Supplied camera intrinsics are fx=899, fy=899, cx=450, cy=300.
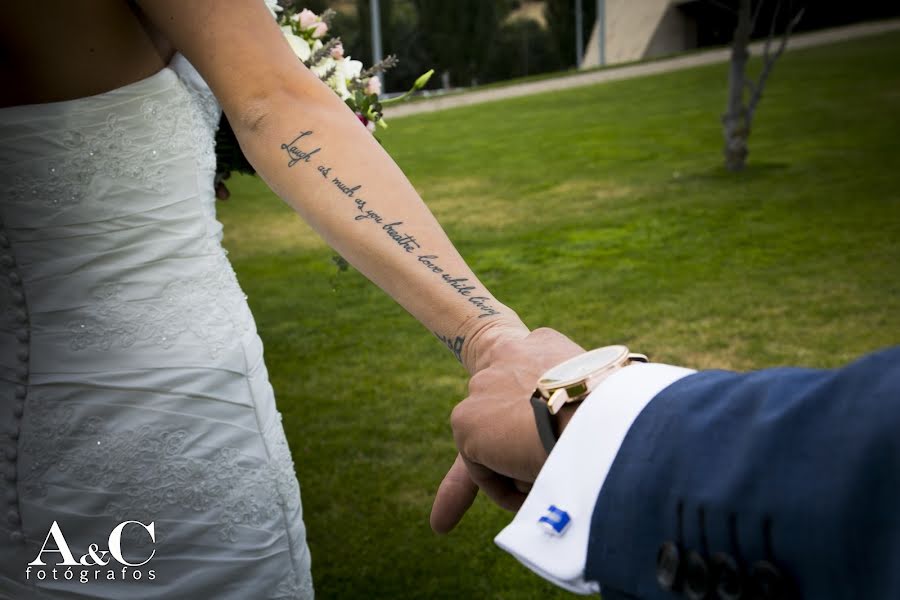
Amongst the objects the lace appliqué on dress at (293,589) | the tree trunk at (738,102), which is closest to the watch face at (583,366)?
the lace appliqué on dress at (293,589)

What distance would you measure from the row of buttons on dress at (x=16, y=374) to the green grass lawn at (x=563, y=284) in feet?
4.09

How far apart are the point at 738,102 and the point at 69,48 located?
35.4 ft

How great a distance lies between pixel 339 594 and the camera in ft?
13.9

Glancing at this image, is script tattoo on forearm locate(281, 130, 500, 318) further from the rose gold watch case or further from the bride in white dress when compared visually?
the rose gold watch case

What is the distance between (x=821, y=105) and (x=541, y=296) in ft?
34.8

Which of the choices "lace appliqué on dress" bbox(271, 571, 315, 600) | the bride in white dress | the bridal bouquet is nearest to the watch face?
the bride in white dress

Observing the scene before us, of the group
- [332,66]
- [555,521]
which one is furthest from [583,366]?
[332,66]

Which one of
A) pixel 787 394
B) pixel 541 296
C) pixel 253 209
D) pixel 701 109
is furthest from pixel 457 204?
pixel 787 394

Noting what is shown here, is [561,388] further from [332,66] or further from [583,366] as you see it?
[332,66]

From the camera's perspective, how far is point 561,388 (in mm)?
1123

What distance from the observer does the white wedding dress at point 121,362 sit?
1.63 metres

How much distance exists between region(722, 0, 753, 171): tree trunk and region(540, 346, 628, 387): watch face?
34.7 feet

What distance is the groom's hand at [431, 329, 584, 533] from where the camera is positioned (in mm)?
1202

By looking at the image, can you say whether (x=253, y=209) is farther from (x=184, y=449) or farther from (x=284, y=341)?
(x=184, y=449)
